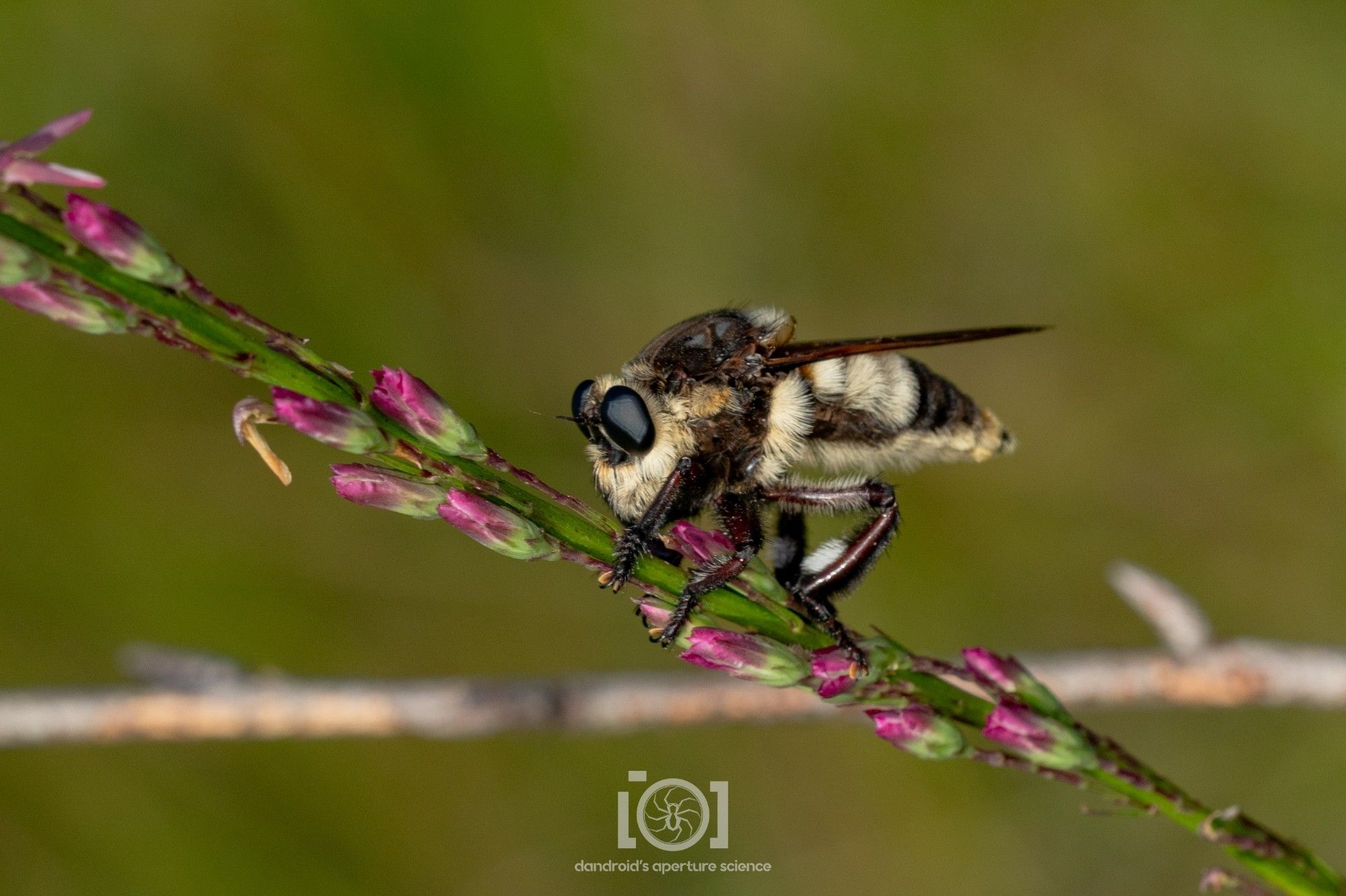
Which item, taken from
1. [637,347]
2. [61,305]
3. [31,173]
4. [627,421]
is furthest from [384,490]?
[637,347]

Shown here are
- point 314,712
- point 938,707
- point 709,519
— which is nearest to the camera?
point 938,707

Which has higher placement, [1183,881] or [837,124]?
[837,124]

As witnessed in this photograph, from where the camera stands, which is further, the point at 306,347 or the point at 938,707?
the point at 938,707

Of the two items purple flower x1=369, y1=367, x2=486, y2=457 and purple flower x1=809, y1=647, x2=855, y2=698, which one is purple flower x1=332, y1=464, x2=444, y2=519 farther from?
purple flower x1=809, y1=647, x2=855, y2=698

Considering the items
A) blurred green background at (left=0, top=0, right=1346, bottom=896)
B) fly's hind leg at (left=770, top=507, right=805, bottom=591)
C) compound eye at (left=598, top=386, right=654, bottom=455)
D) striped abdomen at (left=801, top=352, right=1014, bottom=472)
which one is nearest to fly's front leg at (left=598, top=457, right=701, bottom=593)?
compound eye at (left=598, top=386, right=654, bottom=455)

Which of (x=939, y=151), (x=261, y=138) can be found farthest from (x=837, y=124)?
(x=261, y=138)

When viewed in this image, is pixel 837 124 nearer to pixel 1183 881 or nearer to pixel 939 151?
pixel 939 151
